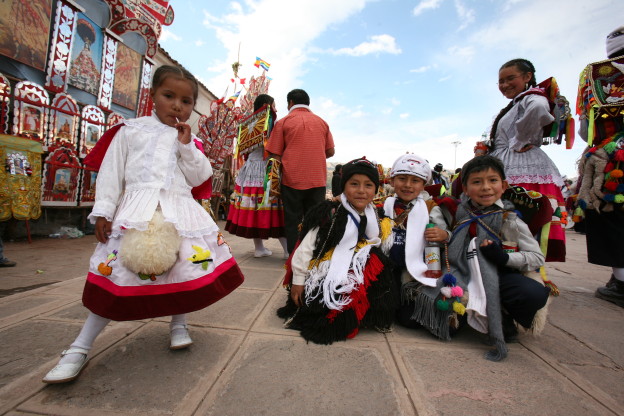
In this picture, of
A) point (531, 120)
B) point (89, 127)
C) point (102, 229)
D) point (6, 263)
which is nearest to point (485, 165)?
point (531, 120)

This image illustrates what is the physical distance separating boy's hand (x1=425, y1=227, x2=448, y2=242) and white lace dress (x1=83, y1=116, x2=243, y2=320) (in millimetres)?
1230

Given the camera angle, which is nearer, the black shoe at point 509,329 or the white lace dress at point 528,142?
the black shoe at point 509,329

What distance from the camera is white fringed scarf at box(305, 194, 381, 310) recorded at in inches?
68.2

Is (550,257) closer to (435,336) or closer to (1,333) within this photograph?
(435,336)

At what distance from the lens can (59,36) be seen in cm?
456

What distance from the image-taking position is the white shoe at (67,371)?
1126mm

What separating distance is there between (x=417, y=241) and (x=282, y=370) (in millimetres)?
1172

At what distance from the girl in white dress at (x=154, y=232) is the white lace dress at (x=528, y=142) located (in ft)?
7.80

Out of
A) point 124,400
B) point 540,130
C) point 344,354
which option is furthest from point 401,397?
point 540,130

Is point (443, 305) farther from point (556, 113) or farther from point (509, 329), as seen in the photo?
point (556, 113)

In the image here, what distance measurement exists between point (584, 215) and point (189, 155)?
3.59 metres

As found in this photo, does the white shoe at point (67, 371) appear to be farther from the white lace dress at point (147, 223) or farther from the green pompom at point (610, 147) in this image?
the green pompom at point (610, 147)

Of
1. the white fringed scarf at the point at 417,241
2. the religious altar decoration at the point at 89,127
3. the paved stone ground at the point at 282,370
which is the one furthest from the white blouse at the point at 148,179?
the religious altar decoration at the point at 89,127

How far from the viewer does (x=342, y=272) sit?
1.76 meters
